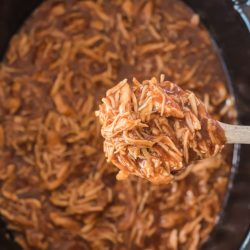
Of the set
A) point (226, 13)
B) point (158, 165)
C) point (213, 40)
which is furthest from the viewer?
point (213, 40)

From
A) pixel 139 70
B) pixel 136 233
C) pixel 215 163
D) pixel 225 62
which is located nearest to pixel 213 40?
pixel 225 62

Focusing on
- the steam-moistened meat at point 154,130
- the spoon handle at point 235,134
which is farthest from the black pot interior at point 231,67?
the steam-moistened meat at point 154,130

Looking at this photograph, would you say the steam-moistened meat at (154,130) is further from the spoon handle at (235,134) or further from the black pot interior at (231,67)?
the black pot interior at (231,67)

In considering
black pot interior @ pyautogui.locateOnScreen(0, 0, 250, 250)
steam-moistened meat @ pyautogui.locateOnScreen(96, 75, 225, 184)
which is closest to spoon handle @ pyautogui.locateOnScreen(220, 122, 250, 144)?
steam-moistened meat @ pyautogui.locateOnScreen(96, 75, 225, 184)

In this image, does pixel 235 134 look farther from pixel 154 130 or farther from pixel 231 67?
pixel 231 67

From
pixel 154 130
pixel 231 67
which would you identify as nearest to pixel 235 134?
pixel 154 130

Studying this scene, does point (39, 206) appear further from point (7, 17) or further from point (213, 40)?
point (213, 40)
